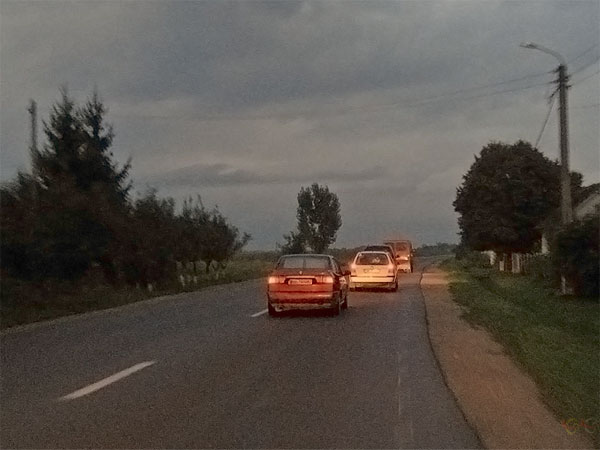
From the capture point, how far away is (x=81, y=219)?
32.6 metres

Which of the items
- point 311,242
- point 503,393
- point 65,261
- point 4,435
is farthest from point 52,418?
point 311,242

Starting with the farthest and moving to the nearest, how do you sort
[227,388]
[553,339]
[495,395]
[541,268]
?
[541,268]
[553,339]
[227,388]
[495,395]

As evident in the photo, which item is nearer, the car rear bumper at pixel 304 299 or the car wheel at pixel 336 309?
the car rear bumper at pixel 304 299

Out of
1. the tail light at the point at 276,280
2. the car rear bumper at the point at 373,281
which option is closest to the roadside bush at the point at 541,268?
the car rear bumper at the point at 373,281

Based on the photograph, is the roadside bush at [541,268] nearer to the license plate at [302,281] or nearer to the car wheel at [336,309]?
the car wheel at [336,309]

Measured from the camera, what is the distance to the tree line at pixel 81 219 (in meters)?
27.4

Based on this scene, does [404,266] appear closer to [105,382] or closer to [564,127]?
[564,127]

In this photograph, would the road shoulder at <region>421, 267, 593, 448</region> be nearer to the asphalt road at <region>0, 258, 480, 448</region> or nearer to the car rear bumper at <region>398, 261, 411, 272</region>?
the asphalt road at <region>0, 258, 480, 448</region>

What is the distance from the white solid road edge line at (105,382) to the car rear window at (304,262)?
10198 mm

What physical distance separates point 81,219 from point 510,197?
1254 inches

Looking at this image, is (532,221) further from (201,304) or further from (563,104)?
(201,304)

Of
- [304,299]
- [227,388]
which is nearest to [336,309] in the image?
[304,299]

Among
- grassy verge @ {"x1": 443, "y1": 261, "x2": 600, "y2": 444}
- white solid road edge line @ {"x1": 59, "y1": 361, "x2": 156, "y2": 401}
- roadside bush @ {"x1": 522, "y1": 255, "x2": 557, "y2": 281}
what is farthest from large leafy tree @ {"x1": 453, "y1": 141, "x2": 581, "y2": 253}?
white solid road edge line @ {"x1": 59, "y1": 361, "x2": 156, "y2": 401}

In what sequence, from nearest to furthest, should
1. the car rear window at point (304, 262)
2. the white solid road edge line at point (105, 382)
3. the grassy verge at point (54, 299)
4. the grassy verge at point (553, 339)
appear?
the white solid road edge line at point (105, 382), the grassy verge at point (553, 339), the car rear window at point (304, 262), the grassy verge at point (54, 299)
